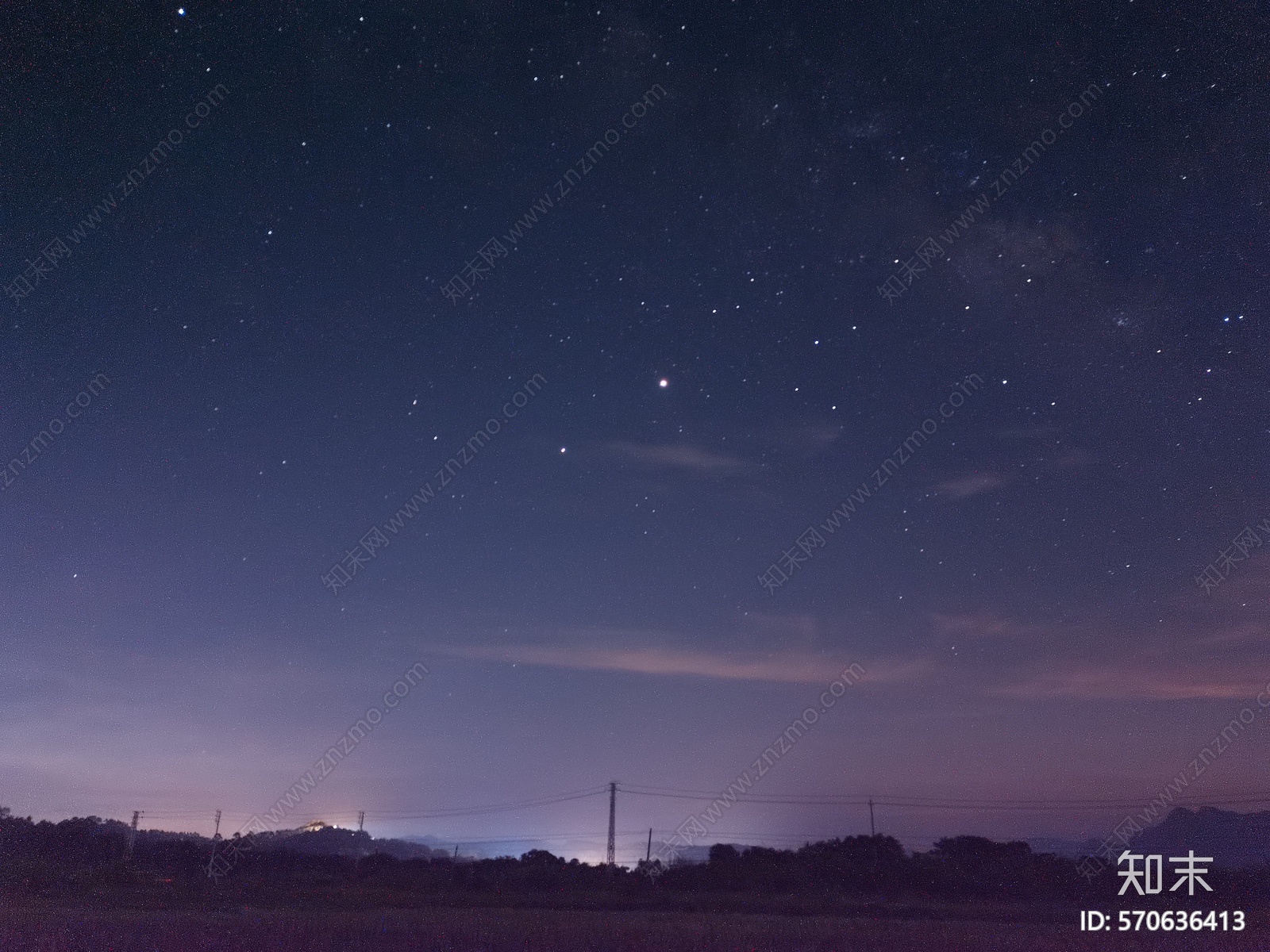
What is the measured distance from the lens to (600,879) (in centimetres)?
4331

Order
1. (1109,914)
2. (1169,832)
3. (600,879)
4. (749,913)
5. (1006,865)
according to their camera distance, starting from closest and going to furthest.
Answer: (1109,914), (749,913), (600,879), (1006,865), (1169,832)

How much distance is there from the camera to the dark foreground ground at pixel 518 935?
16203 mm

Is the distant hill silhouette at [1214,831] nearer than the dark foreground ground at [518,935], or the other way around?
the dark foreground ground at [518,935]

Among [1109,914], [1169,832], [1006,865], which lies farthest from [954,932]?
[1169,832]

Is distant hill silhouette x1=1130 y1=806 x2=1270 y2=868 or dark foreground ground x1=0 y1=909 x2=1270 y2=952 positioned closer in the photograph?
dark foreground ground x1=0 y1=909 x2=1270 y2=952

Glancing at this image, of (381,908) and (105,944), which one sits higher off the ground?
(105,944)

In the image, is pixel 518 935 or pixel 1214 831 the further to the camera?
pixel 1214 831

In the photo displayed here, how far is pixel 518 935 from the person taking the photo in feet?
61.5

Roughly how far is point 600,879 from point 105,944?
101ft

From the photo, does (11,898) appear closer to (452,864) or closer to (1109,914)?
(452,864)

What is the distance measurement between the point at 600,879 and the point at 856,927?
22627 mm

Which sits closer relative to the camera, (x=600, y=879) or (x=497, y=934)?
(x=497, y=934)

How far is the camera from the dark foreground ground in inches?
638

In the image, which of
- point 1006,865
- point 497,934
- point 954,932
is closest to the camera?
point 497,934
